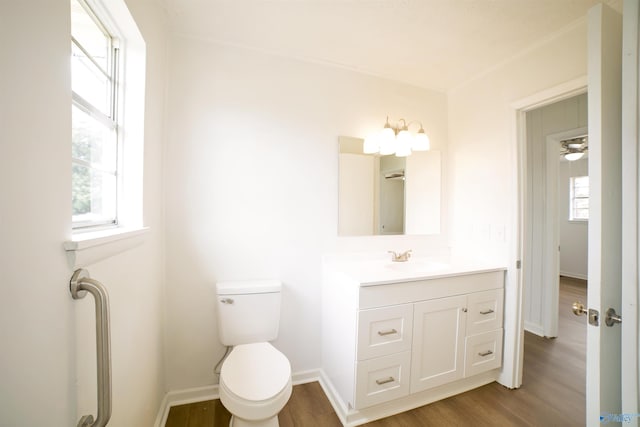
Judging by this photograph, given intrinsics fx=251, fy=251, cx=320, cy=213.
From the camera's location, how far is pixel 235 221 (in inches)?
68.9

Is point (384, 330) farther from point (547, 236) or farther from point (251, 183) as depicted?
point (547, 236)

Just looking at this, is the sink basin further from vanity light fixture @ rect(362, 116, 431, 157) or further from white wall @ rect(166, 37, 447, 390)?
vanity light fixture @ rect(362, 116, 431, 157)

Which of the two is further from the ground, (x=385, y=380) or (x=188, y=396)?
(x=385, y=380)

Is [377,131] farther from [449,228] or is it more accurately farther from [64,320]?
[64,320]

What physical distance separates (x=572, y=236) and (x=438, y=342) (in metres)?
5.35

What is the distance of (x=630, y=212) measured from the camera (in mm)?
810

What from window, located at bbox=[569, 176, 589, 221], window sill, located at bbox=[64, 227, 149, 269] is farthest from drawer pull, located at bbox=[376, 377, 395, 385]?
window, located at bbox=[569, 176, 589, 221]

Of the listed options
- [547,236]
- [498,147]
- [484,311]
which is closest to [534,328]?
[547,236]

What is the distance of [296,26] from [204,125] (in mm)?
864

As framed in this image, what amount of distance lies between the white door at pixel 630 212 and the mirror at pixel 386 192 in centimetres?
138

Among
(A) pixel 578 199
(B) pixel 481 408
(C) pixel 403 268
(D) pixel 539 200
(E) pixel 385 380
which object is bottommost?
(B) pixel 481 408

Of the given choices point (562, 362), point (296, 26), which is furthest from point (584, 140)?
point (296, 26)

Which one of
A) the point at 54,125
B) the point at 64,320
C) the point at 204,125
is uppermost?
the point at 204,125

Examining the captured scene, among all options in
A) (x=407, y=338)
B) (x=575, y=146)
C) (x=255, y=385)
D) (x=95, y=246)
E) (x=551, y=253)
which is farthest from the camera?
(x=575, y=146)
